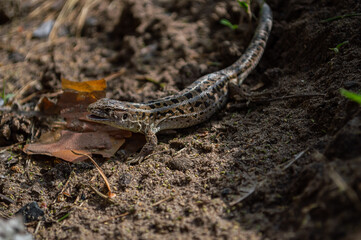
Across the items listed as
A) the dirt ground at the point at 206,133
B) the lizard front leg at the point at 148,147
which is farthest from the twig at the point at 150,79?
the lizard front leg at the point at 148,147

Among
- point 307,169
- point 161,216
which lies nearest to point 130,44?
point 161,216

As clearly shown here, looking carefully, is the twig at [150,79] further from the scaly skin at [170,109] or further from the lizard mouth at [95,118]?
the lizard mouth at [95,118]

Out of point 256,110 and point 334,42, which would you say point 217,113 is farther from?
point 334,42

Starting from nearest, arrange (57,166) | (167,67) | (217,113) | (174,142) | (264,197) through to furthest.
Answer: (264,197)
(57,166)
(174,142)
(217,113)
(167,67)

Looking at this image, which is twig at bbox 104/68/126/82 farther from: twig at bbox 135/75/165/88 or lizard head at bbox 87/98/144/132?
lizard head at bbox 87/98/144/132

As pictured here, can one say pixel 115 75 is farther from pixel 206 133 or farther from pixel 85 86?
pixel 206 133

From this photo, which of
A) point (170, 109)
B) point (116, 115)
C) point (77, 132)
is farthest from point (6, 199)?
point (170, 109)
